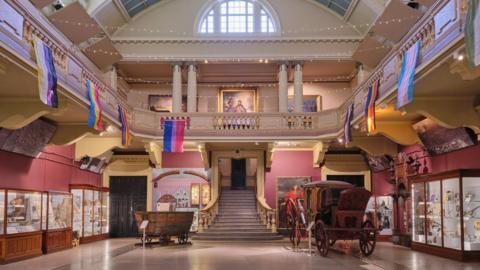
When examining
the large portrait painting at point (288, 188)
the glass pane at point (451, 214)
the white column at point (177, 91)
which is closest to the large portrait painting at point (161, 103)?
the white column at point (177, 91)

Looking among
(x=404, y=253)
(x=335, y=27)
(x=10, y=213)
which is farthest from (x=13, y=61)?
(x=335, y=27)

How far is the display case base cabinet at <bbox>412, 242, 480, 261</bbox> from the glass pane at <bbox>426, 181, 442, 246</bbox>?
179 mm

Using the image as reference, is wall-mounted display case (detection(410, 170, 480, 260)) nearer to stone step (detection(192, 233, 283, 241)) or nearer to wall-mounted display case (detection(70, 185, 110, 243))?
stone step (detection(192, 233, 283, 241))

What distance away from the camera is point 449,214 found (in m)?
14.4

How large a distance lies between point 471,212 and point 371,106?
3723 millimetres

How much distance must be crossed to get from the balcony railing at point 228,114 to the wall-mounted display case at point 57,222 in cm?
324

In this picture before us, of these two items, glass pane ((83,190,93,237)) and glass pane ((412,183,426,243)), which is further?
glass pane ((83,190,93,237))

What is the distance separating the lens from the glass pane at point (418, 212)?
16.3m

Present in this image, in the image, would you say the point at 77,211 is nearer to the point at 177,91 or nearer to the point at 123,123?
the point at 123,123

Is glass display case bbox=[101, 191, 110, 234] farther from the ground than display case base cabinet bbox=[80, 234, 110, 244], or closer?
farther from the ground

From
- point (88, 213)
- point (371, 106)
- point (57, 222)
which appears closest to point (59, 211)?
point (57, 222)

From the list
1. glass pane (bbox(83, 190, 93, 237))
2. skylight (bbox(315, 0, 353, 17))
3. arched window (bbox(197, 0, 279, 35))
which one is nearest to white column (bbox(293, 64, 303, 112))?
arched window (bbox(197, 0, 279, 35))

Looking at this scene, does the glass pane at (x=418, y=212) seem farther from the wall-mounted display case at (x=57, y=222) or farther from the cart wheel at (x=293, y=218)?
the wall-mounted display case at (x=57, y=222)

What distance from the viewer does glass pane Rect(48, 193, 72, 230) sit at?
55.0ft
